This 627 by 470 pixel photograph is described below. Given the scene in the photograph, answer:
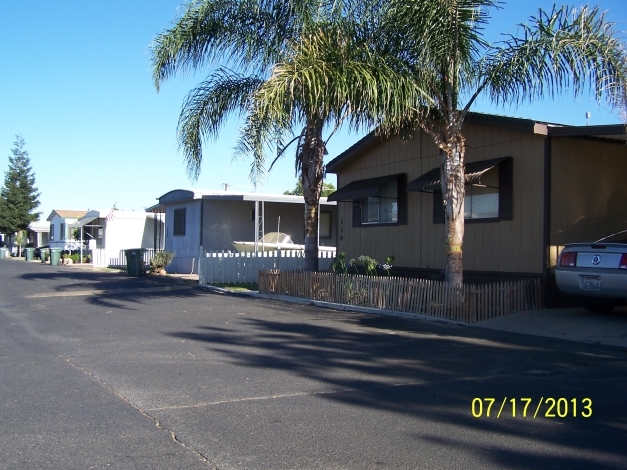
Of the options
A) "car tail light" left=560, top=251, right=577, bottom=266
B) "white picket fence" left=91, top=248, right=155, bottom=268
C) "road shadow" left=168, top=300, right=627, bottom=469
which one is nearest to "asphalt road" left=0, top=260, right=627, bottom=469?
"road shadow" left=168, top=300, right=627, bottom=469

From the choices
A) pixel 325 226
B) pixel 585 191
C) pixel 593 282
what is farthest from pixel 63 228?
pixel 593 282

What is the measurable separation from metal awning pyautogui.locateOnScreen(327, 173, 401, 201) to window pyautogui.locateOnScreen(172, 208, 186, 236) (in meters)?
11.0

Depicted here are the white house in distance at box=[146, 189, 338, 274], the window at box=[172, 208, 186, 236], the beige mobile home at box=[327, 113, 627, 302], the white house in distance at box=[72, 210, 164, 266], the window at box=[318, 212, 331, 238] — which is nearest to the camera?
the beige mobile home at box=[327, 113, 627, 302]

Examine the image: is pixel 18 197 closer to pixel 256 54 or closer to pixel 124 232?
pixel 124 232

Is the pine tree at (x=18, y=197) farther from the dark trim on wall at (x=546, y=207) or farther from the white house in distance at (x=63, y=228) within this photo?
the dark trim on wall at (x=546, y=207)

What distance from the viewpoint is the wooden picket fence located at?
1191 centimetres

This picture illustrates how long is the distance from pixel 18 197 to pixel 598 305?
6038cm

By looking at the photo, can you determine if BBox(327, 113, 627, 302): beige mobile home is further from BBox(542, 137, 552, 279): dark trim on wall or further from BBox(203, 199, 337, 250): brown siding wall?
BBox(203, 199, 337, 250): brown siding wall

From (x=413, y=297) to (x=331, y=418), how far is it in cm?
727

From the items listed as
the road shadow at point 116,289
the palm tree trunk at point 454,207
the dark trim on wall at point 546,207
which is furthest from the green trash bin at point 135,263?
the dark trim on wall at point 546,207

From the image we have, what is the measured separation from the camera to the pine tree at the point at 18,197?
201 feet

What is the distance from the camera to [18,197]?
6181 cm

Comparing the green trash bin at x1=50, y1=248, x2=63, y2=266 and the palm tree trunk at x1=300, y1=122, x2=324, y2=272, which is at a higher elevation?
the palm tree trunk at x1=300, y1=122, x2=324, y2=272

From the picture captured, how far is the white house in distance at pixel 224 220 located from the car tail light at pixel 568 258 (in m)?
15.0
